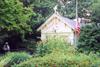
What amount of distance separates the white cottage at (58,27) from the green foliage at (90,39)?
16402 mm

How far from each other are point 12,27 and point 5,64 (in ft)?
63.1

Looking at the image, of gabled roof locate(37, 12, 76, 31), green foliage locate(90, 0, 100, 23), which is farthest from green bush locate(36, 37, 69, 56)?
gabled roof locate(37, 12, 76, 31)

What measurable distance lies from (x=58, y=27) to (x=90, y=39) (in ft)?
64.5

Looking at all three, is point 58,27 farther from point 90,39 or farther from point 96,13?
point 90,39

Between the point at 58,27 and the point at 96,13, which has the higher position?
the point at 96,13

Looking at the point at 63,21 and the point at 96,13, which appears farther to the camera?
the point at 63,21

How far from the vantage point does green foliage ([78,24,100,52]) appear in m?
28.1

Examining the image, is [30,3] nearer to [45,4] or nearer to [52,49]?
[45,4]

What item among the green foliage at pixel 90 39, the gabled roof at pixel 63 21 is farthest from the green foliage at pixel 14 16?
the green foliage at pixel 90 39

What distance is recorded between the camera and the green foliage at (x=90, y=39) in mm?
28141

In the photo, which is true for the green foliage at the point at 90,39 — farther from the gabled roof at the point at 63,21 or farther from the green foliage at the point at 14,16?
the gabled roof at the point at 63,21

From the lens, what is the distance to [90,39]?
1122 inches

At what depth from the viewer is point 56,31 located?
48.1 m

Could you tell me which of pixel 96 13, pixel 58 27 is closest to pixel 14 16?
pixel 96 13
